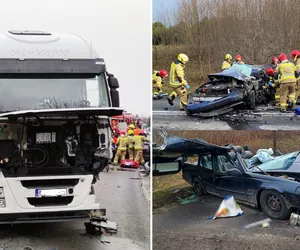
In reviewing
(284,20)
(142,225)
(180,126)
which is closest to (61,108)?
(180,126)

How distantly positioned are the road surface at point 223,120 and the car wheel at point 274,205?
685 mm

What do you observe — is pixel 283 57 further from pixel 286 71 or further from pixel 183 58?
pixel 183 58

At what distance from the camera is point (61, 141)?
4.04m

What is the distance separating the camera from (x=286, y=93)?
4.72 meters

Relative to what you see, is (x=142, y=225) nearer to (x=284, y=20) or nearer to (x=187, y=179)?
(x=187, y=179)

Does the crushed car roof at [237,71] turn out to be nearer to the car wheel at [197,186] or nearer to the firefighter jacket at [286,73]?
the firefighter jacket at [286,73]

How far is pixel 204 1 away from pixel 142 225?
7.30ft

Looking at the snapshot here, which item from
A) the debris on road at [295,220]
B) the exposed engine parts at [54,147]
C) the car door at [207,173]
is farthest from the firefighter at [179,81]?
the debris on road at [295,220]

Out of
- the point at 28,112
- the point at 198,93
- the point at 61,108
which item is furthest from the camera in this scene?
the point at 198,93

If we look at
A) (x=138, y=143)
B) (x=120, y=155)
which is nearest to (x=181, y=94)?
(x=138, y=143)

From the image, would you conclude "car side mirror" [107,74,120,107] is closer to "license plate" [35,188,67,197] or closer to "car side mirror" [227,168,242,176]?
"license plate" [35,188,67,197]

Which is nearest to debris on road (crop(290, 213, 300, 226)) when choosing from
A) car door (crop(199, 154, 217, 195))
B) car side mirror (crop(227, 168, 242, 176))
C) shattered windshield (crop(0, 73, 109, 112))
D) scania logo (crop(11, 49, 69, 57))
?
car side mirror (crop(227, 168, 242, 176))

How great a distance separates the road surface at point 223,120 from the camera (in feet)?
13.5

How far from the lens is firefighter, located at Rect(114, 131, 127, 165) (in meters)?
7.06
